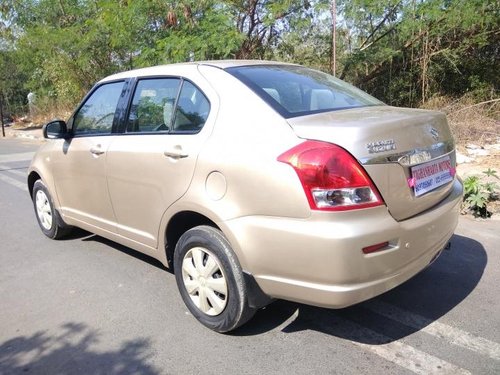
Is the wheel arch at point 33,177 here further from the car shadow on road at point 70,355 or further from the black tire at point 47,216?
the car shadow on road at point 70,355

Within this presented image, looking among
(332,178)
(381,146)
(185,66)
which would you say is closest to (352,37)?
(185,66)

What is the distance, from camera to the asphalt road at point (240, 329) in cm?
275

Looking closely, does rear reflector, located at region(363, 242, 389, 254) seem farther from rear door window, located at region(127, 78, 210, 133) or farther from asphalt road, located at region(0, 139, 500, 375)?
rear door window, located at region(127, 78, 210, 133)

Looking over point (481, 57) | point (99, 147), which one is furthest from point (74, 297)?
point (481, 57)

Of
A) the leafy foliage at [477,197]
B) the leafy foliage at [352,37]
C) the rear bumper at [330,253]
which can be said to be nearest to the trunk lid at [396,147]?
the rear bumper at [330,253]

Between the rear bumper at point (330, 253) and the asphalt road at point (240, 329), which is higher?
the rear bumper at point (330, 253)

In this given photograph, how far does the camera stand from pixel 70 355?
116 inches

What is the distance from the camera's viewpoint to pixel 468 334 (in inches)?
116

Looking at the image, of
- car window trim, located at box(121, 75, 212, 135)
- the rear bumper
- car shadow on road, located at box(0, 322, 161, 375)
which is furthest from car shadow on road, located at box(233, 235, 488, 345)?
car window trim, located at box(121, 75, 212, 135)

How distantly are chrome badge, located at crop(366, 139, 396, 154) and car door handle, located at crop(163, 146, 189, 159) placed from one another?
118 centimetres

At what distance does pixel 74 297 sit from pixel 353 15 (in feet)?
31.2

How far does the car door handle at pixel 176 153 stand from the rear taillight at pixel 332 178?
0.89 meters

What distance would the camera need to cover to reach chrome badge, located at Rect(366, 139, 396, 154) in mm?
2525

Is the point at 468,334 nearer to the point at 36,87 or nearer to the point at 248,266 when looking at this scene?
the point at 248,266
